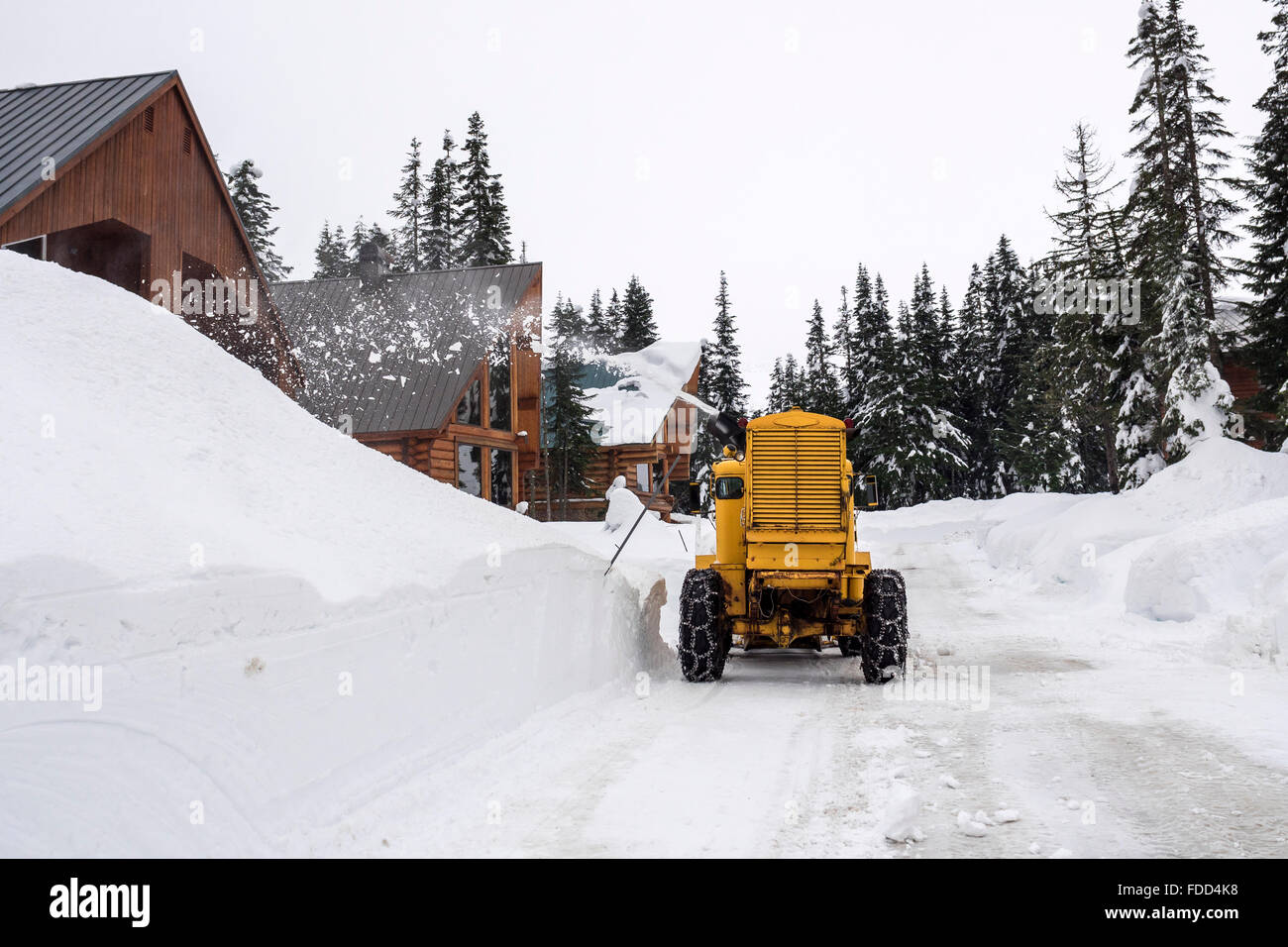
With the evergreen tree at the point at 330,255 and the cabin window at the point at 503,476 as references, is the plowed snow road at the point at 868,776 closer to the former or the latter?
the cabin window at the point at 503,476

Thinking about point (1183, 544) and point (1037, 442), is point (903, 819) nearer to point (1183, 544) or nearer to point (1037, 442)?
point (1183, 544)

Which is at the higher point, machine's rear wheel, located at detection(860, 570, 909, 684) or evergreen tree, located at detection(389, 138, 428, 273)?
evergreen tree, located at detection(389, 138, 428, 273)

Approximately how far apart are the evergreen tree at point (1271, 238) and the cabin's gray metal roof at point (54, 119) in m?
28.8

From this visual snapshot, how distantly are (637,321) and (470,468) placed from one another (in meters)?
39.6

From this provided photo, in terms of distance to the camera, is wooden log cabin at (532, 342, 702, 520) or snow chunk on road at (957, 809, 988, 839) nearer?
snow chunk on road at (957, 809, 988, 839)

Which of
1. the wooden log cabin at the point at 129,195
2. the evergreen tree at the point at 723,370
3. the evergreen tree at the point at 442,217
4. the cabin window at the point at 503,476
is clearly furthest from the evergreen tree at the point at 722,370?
the wooden log cabin at the point at 129,195

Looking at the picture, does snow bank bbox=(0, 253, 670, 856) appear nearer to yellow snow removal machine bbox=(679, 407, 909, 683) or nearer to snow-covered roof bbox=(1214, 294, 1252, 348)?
yellow snow removal machine bbox=(679, 407, 909, 683)

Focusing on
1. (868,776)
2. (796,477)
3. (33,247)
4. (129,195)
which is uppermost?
(129,195)

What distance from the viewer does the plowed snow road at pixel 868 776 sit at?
4379 millimetres

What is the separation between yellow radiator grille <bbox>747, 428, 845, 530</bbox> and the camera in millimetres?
9945

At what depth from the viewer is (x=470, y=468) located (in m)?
25.5

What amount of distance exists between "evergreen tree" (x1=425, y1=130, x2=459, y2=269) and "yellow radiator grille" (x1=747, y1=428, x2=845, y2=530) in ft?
137

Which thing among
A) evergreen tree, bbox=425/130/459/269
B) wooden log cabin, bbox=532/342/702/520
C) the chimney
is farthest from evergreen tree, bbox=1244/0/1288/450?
evergreen tree, bbox=425/130/459/269

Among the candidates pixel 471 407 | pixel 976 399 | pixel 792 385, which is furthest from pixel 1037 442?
pixel 471 407
